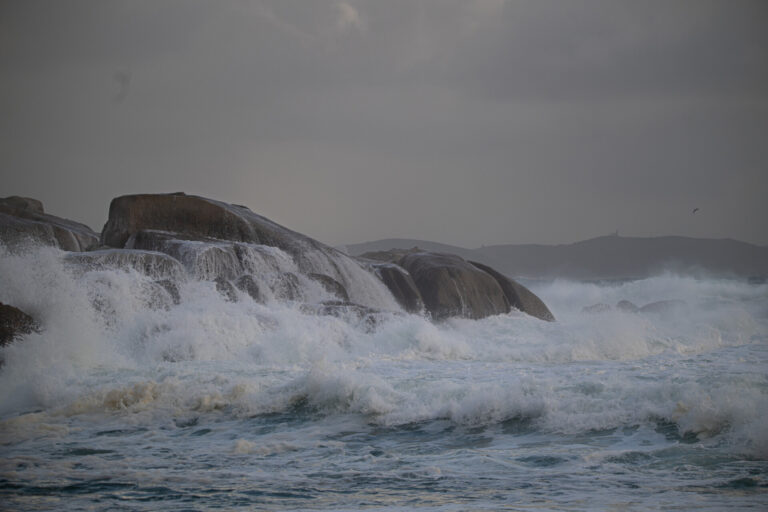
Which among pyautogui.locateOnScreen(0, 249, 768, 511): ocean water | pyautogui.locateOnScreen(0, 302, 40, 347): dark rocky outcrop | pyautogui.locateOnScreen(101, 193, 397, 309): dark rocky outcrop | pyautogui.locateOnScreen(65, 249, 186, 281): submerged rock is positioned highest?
pyautogui.locateOnScreen(101, 193, 397, 309): dark rocky outcrop

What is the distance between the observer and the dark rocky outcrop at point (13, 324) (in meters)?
11.6

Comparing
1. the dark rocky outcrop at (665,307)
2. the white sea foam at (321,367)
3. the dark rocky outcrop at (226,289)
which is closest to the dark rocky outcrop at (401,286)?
the white sea foam at (321,367)

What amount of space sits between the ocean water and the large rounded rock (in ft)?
22.6

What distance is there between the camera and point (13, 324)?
38.6 feet

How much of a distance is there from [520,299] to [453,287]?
143 inches

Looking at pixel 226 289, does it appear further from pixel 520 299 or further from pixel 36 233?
pixel 520 299

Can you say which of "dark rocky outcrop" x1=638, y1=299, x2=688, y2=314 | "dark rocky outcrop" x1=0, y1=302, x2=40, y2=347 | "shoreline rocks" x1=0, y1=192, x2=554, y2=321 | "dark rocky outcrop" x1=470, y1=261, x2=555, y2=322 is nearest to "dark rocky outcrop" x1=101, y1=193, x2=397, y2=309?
"shoreline rocks" x1=0, y1=192, x2=554, y2=321

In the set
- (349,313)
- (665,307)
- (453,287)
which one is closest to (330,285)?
(349,313)

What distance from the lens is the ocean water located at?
237 inches

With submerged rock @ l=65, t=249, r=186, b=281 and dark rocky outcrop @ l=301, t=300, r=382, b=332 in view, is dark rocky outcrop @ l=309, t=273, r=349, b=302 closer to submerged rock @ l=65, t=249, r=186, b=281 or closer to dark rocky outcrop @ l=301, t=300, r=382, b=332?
dark rocky outcrop @ l=301, t=300, r=382, b=332

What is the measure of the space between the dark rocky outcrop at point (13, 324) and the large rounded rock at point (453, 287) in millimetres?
13511

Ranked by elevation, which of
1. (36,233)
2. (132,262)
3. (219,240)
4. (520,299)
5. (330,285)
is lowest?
(520,299)

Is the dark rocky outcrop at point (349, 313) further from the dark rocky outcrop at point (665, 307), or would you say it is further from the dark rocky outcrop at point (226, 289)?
the dark rocky outcrop at point (665, 307)

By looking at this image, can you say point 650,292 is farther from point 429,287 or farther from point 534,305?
point 429,287
